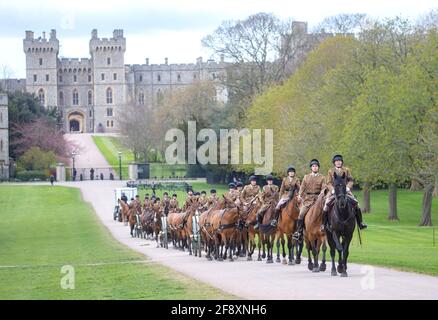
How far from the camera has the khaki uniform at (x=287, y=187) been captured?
1016 inches

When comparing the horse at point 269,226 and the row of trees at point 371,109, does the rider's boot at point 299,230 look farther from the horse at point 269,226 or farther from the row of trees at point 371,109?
the row of trees at point 371,109

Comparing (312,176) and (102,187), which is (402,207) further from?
(312,176)

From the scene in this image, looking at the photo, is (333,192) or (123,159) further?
(123,159)

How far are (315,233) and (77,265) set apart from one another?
8.52 m

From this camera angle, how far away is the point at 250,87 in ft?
325

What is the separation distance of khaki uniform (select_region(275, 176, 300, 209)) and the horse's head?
3955 mm

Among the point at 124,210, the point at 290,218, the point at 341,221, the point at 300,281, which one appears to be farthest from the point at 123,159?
the point at 300,281

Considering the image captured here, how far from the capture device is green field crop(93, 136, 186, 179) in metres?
123

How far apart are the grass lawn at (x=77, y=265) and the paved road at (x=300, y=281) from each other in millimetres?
645

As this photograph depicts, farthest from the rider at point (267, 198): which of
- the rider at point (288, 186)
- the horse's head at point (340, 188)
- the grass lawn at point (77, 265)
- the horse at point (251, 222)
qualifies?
the horse's head at point (340, 188)

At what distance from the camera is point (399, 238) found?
4709cm

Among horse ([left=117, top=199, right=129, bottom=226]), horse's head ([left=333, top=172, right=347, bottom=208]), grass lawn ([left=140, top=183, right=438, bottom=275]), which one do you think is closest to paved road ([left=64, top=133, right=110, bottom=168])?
grass lawn ([left=140, top=183, right=438, bottom=275])

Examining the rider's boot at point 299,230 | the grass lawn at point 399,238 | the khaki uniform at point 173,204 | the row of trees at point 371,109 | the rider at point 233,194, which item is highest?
the row of trees at point 371,109

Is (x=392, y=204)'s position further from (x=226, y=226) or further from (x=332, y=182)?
(x=332, y=182)
